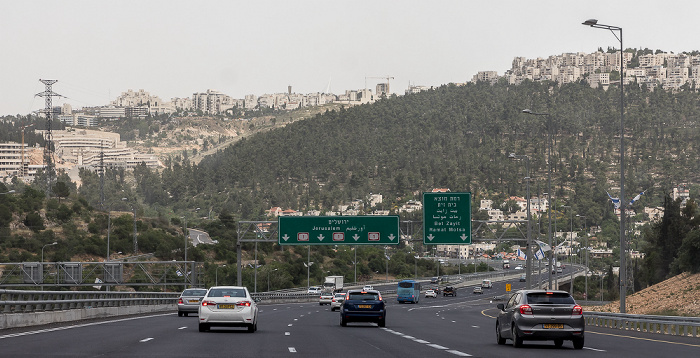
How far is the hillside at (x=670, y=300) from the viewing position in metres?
67.4

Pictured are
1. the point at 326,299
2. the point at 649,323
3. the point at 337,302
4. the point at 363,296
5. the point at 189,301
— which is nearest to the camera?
the point at 649,323

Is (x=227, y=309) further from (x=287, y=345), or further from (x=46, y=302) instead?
(x=46, y=302)

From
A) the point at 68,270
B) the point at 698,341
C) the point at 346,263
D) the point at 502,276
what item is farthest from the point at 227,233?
the point at 698,341

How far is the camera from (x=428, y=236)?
68938 millimetres

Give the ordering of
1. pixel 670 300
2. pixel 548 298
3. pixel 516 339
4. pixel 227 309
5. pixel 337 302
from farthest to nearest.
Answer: pixel 670 300, pixel 337 302, pixel 227 309, pixel 516 339, pixel 548 298

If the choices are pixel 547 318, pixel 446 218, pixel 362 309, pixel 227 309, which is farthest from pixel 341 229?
pixel 547 318

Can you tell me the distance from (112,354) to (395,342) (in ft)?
29.3

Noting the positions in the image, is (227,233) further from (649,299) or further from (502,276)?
(649,299)

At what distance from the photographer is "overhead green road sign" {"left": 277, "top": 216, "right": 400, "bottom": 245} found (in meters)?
71.4

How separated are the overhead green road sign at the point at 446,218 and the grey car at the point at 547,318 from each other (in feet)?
143

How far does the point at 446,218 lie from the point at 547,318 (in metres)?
44.7

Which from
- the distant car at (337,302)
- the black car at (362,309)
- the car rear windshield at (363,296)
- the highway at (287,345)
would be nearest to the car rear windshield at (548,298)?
the highway at (287,345)

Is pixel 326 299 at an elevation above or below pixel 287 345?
below

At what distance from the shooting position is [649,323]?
38.2 m
